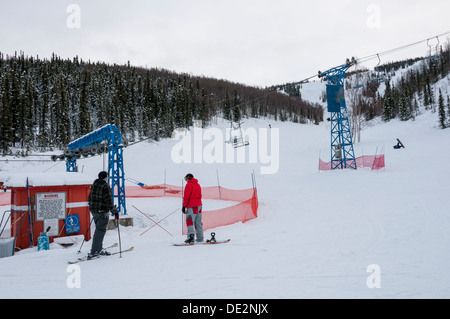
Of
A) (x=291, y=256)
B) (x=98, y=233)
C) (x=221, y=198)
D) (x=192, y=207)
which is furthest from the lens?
(x=221, y=198)

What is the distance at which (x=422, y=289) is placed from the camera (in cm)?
411

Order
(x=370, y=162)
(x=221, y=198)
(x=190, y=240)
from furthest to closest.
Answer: (x=370, y=162) < (x=221, y=198) < (x=190, y=240)

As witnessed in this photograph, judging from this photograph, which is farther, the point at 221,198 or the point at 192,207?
the point at 221,198

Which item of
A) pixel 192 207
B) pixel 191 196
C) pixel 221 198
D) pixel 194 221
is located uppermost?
pixel 191 196

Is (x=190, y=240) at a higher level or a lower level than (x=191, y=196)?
lower

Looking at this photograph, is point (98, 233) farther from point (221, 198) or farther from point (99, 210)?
point (221, 198)

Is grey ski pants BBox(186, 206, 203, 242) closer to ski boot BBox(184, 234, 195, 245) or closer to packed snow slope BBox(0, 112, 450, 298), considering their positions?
ski boot BBox(184, 234, 195, 245)

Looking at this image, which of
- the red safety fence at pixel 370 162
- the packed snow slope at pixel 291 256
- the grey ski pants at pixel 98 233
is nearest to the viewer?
the packed snow slope at pixel 291 256

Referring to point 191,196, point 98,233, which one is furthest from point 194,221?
point 98,233

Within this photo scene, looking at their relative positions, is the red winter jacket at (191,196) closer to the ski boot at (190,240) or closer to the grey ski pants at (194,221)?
the grey ski pants at (194,221)

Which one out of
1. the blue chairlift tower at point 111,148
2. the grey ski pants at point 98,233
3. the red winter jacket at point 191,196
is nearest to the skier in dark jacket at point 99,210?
the grey ski pants at point 98,233

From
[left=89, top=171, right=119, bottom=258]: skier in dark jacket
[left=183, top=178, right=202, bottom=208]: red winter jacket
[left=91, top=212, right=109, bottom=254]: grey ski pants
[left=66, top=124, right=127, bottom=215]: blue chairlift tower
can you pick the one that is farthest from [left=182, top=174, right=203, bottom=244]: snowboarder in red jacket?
[left=66, top=124, right=127, bottom=215]: blue chairlift tower
